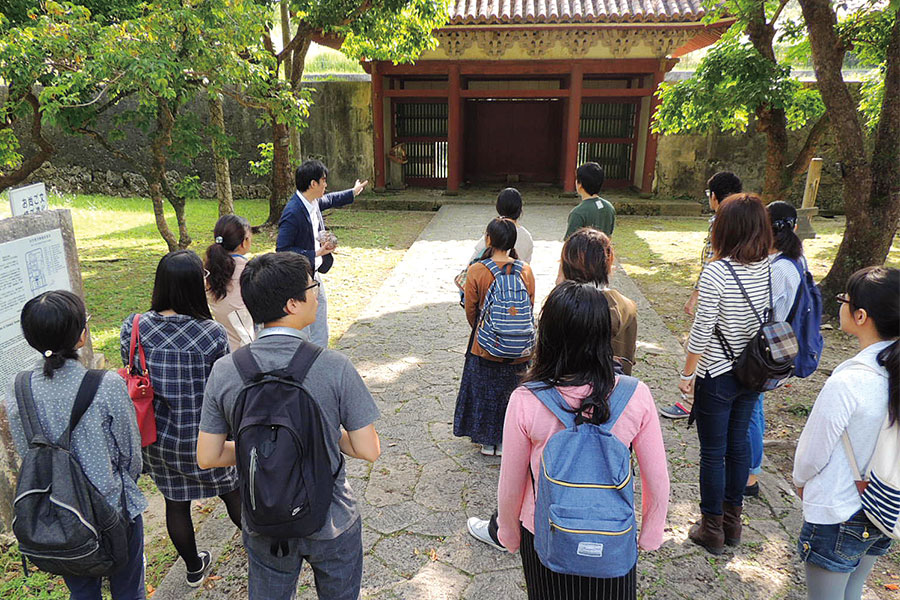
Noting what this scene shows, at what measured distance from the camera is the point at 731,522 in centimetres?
286

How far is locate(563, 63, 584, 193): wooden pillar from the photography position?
1206 centimetres

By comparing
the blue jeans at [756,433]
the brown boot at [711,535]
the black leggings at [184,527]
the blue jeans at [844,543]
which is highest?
the blue jeans at [844,543]

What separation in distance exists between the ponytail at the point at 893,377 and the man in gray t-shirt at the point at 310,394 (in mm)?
1563

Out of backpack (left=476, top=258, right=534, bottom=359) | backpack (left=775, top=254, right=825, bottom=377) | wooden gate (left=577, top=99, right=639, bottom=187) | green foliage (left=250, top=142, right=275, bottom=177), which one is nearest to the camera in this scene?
backpack (left=775, top=254, right=825, bottom=377)

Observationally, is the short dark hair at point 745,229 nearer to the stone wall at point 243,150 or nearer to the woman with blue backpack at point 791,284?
the woman with blue backpack at point 791,284

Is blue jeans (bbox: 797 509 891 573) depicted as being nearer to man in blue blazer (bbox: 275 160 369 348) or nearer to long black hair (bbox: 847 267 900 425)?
long black hair (bbox: 847 267 900 425)

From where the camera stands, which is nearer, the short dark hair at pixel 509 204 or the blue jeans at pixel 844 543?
the blue jeans at pixel 844 543

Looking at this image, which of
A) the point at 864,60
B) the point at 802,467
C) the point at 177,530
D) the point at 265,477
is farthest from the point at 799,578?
the point at 864,60

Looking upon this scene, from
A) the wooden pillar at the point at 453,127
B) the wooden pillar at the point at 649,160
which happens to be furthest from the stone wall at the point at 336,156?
the wooden pillar at the point at 453,127

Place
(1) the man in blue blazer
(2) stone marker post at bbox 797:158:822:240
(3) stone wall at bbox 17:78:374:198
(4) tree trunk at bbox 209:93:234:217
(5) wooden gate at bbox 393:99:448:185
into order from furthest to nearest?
(5) wooden gate at bbox 393:99:448:185, (3) stone wall at bbox 17:78:374:198, (4) tree trunk at bbox 209:93:234:217, (2) stone marker post at bbox 797:158:822:240, (1) the man in blue blazer

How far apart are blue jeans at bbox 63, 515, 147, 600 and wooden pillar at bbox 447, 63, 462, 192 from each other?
11.4 meters

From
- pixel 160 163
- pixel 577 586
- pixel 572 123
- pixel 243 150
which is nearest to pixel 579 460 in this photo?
pixel 577 586

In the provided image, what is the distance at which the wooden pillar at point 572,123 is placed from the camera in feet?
39.6

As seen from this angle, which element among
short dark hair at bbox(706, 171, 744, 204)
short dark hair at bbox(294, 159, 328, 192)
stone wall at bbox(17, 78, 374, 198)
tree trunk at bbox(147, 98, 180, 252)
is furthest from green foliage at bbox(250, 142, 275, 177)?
short dark hair at bbox(706, 171, 744, 204)
